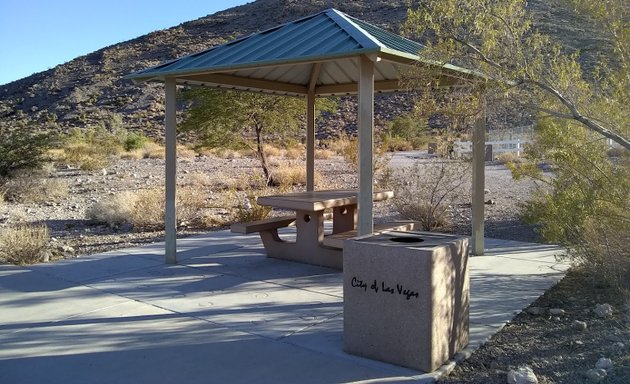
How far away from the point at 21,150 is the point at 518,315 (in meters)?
17.2

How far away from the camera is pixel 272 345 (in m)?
5.75

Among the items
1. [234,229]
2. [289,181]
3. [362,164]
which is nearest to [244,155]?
[289,181]

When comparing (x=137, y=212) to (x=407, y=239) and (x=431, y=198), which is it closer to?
(x=431, y=198)

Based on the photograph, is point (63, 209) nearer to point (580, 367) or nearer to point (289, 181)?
point (289, 181)

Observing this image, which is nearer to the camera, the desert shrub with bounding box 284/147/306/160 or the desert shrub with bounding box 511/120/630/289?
the desert shrub with bounding box 511/120/630/289

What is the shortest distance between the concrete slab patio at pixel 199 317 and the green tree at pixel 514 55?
223 cm

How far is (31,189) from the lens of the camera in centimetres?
1888

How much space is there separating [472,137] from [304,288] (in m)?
3.34

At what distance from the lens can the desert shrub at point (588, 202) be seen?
6.99m

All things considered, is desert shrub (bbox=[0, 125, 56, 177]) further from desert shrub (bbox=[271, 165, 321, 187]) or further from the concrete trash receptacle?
the concrete trash receptacle

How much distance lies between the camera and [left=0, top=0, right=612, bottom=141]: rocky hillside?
52906mm

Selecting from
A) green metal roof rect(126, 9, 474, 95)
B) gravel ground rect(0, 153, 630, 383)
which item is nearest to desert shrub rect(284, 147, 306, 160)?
gravel ground rect(0, 153, 630, 383)

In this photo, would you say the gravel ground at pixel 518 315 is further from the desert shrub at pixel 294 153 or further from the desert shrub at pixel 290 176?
the desert shrub at pixel 294 153

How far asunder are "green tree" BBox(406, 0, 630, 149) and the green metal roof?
2.26 ft
